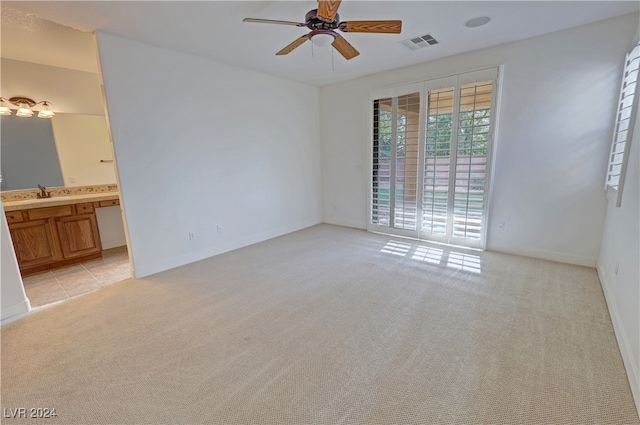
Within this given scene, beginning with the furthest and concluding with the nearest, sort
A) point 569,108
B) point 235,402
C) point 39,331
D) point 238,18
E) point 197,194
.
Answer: point 197,194, point 569,108, point 238,18, point 39,331, point 235,402

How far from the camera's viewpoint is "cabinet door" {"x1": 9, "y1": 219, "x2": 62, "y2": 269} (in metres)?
3.34

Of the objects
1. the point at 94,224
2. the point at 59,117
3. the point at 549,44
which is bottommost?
the point at 94,224

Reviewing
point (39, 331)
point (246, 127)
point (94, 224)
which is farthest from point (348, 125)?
point (39, 331)

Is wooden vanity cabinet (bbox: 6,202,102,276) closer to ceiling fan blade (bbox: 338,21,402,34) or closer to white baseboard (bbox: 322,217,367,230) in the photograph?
white baseboard (bbox: 322,217,367,230)

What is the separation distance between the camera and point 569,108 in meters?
3.05

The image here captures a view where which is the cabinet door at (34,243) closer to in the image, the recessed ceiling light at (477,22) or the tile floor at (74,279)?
the tile floor at (74,279)

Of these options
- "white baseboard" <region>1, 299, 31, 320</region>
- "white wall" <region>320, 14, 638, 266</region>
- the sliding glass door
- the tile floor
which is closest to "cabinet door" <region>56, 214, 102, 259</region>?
the tile floor


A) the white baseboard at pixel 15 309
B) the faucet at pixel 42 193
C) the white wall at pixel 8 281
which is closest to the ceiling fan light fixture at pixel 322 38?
the white wall at pixel 8 281

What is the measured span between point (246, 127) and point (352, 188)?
7.04 feet

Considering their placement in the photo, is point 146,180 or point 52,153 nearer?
point 146,180

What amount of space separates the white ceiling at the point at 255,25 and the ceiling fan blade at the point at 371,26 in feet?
1.09

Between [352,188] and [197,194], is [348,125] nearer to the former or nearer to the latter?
[352,188]

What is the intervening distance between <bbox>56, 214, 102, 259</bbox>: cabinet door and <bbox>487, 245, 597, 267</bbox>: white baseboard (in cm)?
560

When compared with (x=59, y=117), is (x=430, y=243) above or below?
below
